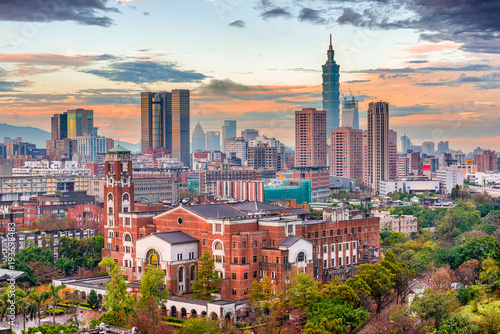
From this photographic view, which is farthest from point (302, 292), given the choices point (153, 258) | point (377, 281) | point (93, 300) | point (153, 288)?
point (93, 300)

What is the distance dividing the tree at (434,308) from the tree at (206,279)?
649 inches

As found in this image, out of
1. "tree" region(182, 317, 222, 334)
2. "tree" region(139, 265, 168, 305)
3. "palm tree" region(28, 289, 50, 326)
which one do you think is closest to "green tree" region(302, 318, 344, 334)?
"tree" region(182, 317, 222, 334)

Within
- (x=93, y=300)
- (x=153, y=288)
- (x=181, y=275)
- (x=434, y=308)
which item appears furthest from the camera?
(x=181, y=275)

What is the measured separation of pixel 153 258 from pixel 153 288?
760 cm

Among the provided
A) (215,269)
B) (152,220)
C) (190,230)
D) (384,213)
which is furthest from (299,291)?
(384,213)

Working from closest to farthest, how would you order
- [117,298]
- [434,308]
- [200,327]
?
[200,327] < [434,308] < [117,298]

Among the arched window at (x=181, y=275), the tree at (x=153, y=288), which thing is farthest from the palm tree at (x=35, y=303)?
the arched window at (x=181, y=275)

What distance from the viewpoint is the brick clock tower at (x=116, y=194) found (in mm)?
71062

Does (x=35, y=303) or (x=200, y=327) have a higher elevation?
(x=35, y=303)

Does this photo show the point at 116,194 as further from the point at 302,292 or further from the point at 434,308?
the point at 434,308

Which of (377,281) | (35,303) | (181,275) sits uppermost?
(181,275)

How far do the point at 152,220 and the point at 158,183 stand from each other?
83.8 m

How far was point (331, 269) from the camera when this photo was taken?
67.7 m

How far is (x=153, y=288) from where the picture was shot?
5397cm
